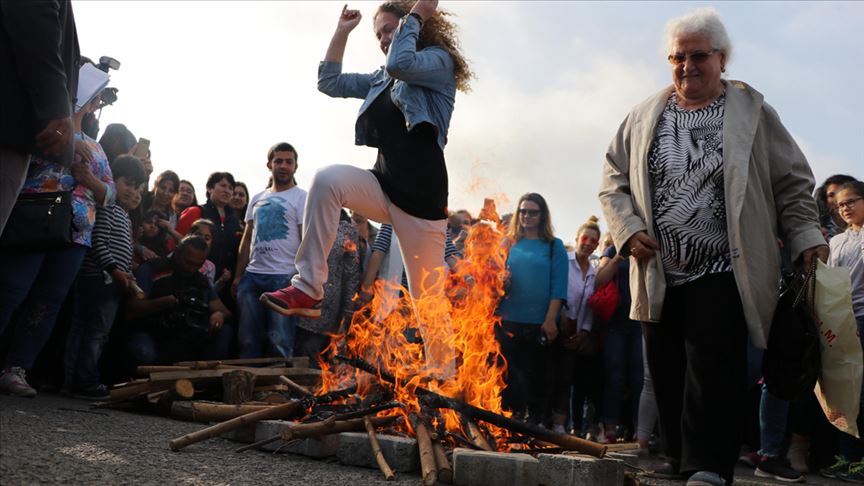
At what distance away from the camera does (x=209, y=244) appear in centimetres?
857

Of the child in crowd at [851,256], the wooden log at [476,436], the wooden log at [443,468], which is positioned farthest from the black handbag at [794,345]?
the child in crowd at [851,256]

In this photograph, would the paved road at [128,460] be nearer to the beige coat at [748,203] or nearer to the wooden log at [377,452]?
the wooden log at [377,452]

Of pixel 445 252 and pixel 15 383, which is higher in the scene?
pixel 445 252

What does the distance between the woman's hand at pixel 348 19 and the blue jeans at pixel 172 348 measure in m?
3.81

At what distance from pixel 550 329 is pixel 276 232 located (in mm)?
2892

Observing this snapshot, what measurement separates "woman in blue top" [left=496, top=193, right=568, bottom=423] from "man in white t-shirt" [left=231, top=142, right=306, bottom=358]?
2165 millimetres

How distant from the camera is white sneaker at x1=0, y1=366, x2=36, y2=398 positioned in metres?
6.21

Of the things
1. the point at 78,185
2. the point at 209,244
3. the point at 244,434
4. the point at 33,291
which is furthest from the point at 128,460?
the point at 209,244

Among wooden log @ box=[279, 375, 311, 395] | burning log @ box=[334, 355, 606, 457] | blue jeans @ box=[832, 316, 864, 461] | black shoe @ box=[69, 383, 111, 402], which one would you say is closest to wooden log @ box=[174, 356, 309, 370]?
wooden log @ box=[279, 375, 311, 395]

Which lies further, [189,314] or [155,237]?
[155,237]

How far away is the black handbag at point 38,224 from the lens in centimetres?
588

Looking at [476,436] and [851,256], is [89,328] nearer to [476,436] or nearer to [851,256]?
[476,436]

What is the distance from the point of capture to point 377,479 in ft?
12.6

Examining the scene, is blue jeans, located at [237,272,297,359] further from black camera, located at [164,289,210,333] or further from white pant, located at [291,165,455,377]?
white pant, located at [291,165,455,377]
